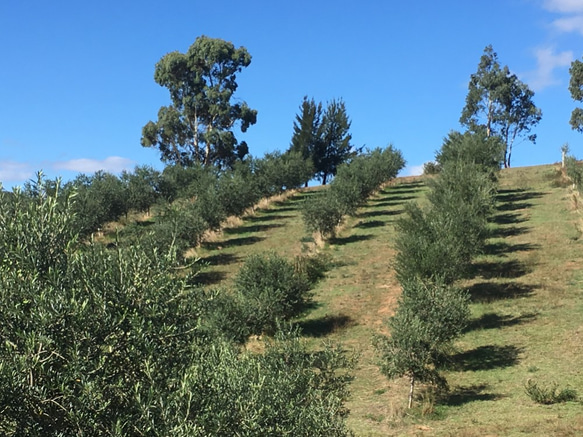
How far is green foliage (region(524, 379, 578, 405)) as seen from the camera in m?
17.2

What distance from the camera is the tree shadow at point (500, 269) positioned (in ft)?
108

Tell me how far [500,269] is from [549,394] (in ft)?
58.0

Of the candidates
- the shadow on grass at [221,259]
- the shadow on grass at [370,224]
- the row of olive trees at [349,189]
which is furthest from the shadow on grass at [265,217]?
the shadow on grass at [221,259]

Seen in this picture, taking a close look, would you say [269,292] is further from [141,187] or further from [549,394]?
[141,187]

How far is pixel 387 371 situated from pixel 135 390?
12876 millimetres

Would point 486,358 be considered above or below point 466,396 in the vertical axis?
above

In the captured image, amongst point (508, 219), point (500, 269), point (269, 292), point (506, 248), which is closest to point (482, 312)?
point (500, 269)

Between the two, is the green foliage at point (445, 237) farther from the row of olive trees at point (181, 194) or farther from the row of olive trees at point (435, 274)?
the row of olive trees at point (181, 194)

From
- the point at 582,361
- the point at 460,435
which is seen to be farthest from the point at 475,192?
the point at 460,435

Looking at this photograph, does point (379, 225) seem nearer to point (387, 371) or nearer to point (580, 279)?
point (580, 279)

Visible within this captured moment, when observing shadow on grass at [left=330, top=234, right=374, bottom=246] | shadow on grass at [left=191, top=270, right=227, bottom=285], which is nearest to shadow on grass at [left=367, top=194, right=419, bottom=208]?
shadow on grass at [left=330, top=234, right=374, bottom=246]

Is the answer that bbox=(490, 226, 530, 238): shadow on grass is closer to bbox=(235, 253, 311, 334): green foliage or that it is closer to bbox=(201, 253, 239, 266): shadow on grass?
bbox=(235, 253, 311, 334): green foliage

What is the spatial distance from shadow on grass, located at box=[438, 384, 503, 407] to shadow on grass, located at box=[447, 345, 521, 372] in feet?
5.86

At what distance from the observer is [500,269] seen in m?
34.1
